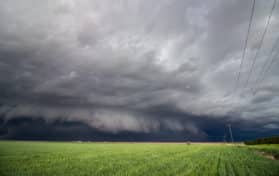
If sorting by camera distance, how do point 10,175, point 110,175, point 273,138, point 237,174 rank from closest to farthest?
point 10,175 → point 110,175 → point 237,174 → point 273,138

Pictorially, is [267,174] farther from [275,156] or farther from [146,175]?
[275,156]

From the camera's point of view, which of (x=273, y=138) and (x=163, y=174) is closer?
(x=163, y=174)

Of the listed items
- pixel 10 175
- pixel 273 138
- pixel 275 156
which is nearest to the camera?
pixel 10 175

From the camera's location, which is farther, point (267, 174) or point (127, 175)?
point (267, 174)

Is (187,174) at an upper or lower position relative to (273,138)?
lower

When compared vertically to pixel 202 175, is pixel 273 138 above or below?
above

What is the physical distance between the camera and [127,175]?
63.8 feet

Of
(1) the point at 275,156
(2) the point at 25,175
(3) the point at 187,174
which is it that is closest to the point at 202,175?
(3) the point at 187,174

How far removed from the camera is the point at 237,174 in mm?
21094

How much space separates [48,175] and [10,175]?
10.4ft

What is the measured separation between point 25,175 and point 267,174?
24902 mm

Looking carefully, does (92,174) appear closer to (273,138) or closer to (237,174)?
(237,174)

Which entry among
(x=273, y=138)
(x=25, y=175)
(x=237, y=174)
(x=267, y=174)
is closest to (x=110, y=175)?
(x=25, y=175)

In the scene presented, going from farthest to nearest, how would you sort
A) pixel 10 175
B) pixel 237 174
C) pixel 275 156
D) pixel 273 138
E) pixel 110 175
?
pixel 273 138 → pixel 275 156 → pixel 237 174 → pixel 110 175 → pixel 10 175
